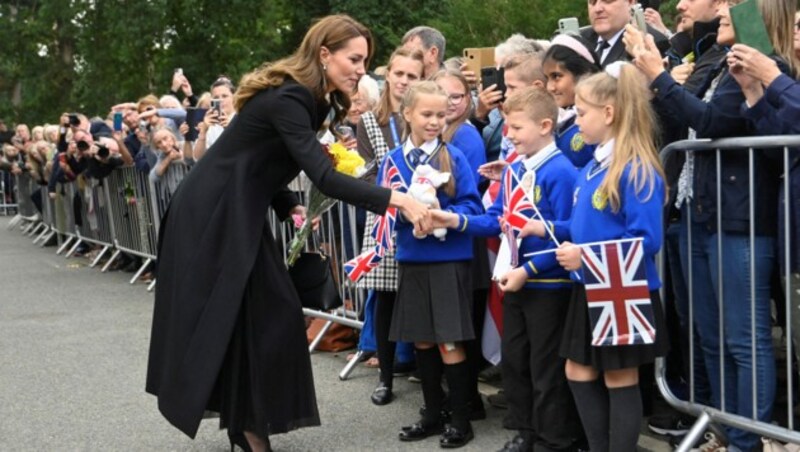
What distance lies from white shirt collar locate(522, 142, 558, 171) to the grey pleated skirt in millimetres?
763

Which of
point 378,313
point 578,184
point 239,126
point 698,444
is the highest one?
point 239,126

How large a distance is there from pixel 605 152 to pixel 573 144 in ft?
2.58

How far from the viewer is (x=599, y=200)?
446 cm

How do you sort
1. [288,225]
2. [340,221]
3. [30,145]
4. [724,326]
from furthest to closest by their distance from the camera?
[30,145] → [288,225] → [340,221] → [724,326]

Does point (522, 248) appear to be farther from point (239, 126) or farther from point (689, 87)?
point (239, 126)

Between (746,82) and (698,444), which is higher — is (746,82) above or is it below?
above

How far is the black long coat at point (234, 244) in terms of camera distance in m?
4.86

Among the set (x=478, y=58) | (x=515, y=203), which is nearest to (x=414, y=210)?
(x=515, y=203)

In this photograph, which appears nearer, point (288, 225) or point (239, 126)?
point (239, 126)

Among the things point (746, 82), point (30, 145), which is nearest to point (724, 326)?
point (746, 82)

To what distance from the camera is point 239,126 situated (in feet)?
16.2

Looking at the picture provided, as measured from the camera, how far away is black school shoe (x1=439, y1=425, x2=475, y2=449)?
5.45 metres

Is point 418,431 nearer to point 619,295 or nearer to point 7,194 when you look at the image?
point 619,295

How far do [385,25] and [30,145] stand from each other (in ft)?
49.5
